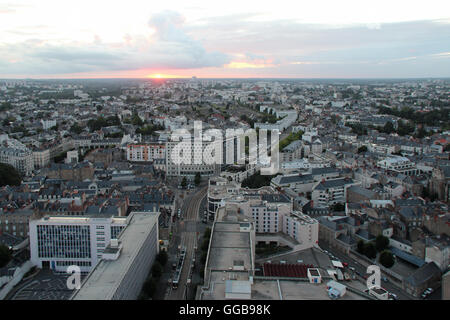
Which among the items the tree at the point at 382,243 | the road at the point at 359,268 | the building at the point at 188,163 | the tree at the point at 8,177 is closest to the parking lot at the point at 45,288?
the road at the point at 359,268

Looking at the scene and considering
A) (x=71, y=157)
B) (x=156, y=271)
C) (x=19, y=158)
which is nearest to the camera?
(x=156, y=271)

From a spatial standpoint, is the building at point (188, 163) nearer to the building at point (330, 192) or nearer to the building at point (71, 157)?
the building at point (71, 157)

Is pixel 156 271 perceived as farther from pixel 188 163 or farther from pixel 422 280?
pixel 188 163

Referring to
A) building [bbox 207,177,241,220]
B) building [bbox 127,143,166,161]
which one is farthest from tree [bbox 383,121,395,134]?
building [bbox 207,177,241,220]

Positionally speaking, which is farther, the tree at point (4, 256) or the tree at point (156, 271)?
the tree at point (4, 256)

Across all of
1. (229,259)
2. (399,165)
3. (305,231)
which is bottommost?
(305,231)

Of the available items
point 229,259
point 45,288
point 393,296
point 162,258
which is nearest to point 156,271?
point 162,258
